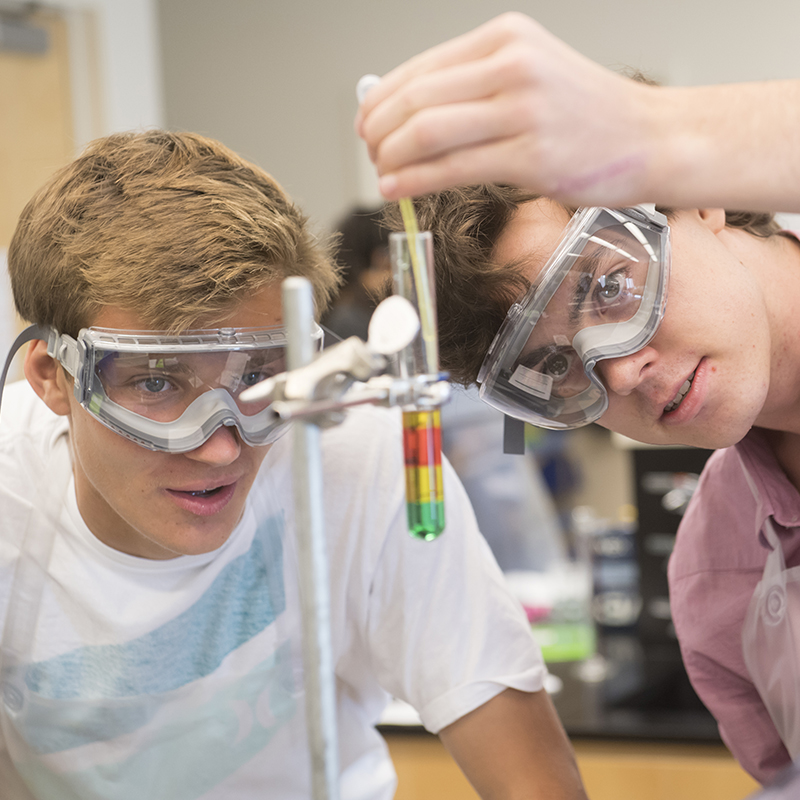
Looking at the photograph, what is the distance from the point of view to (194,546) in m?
1.14

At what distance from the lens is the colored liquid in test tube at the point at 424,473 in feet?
2.27

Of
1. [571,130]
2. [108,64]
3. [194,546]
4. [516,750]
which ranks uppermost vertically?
[108,64]

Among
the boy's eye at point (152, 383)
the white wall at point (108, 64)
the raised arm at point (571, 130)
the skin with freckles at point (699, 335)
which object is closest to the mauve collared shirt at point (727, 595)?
the skin with freckles at point (699, 335)

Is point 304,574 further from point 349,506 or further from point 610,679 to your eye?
point 610,679

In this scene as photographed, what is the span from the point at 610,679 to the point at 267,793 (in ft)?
3.37

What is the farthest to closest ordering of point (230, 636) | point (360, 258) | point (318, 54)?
point (318, 54) → point (360, 258) → point (230, 636)

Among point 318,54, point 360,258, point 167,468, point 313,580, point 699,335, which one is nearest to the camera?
point 313,580

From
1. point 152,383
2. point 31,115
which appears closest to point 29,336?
point 152,383

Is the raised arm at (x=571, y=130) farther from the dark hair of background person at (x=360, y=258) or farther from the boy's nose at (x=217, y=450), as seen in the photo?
the dark hair of background person at (x=360, y=258)

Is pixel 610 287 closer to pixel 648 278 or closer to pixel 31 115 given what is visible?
pixel 648 278

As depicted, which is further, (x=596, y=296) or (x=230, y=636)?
(x=230, y=636)

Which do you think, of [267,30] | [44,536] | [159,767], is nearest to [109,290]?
[44,536]

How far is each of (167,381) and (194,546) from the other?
0.22 meters

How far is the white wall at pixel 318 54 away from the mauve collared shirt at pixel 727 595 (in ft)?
7.79
